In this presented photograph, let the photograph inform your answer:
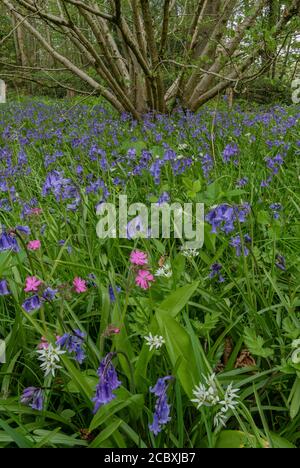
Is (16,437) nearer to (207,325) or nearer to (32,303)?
(32,303)

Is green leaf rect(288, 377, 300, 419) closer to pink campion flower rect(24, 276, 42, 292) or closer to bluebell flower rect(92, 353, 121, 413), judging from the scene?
bluebell flower rect(92, 353, 121, 413)

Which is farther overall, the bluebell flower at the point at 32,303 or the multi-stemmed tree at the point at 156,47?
the multi-stemmed tree at the point at 156,47

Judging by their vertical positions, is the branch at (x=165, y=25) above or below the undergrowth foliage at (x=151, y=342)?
above

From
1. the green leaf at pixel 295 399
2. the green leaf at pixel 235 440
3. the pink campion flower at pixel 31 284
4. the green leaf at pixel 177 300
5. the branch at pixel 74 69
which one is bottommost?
the green leaf at pixel 235 440

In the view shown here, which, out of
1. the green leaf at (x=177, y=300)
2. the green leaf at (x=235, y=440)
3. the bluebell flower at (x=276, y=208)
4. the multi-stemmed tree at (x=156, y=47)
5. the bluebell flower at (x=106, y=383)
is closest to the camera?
the bluebell flower at (x=106, y=383)

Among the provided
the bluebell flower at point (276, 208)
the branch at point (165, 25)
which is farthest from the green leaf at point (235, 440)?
the branch at point (165, 25)

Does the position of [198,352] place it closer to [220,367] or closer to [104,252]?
[220,367]

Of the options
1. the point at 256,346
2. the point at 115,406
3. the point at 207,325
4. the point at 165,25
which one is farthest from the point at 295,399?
the point at 165,25

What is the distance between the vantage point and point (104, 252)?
94.8 inches

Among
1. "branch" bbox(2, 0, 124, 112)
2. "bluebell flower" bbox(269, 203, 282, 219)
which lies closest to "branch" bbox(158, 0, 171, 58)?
"branch" bbox(2, 0, 124, 112)

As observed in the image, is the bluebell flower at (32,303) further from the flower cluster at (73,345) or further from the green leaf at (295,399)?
the green leaf at (295,399)

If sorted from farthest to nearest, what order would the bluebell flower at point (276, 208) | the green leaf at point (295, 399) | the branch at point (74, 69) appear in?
the branch at point (74, 69) → the bluebell flower at point (276, 208) → the green leaf at point (295, 399)
